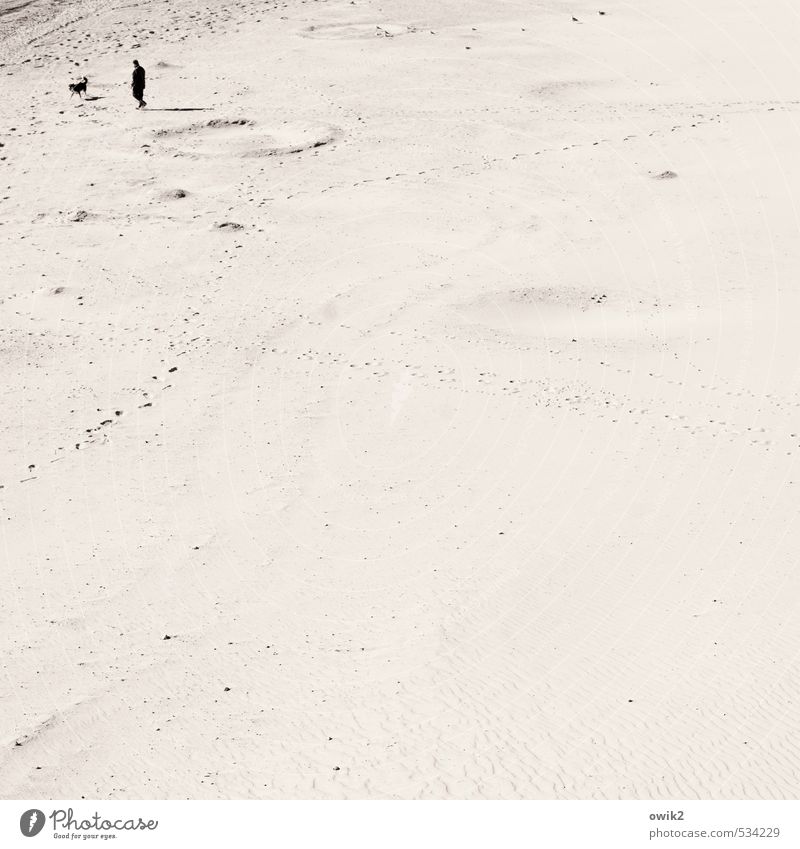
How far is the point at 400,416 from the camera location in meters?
21.6

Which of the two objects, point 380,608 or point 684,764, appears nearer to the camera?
point 684,764

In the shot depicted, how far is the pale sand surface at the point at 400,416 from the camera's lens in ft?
47.0

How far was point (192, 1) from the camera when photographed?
42.0 metres

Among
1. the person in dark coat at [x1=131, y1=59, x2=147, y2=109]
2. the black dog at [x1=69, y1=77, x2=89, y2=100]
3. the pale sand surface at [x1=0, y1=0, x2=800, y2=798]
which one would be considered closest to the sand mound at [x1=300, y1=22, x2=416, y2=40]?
the pale sand surface at [x1=0, y1=0, x2=800, y2=798]

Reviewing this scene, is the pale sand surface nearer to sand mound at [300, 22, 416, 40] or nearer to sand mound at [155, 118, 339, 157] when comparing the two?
sand mound at [155, 118, 339, 157]

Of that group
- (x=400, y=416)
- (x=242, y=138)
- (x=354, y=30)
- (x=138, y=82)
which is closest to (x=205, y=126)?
(x=242, y=138)

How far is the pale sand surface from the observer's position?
47.0 feet

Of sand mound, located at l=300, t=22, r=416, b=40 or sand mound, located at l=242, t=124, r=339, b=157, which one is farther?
sand mound, located at l=300, t=22, r=416, b=40

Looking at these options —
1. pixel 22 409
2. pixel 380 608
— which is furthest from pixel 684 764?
pixel 22 409

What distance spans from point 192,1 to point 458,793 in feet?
115

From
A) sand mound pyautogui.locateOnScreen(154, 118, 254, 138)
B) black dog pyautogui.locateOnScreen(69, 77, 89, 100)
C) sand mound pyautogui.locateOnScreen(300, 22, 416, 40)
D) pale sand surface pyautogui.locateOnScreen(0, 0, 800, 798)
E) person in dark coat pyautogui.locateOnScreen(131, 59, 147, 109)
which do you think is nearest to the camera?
pale sand surface pyautogui.locateOnScreen(0, 0, 800, 798)

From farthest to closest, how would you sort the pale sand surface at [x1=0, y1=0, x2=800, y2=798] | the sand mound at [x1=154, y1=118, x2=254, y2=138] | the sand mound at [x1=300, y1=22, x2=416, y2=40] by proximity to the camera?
the sand mound at [x1=300, y1=22, x2=416, y2=40], the sand mound at [x1=154, y1=118, x2=254, y2=138], the pale sand surface at [x1=0, y1=0, x2=800, y2=798]

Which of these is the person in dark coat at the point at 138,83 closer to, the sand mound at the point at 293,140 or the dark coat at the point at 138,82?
the dark coat at the point at 138,82
